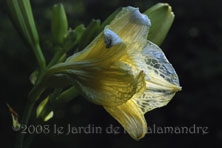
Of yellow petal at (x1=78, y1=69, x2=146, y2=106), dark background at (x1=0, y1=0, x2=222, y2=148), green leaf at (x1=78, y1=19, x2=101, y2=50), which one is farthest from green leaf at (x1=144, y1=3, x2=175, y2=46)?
dark background at (x1=0, y1=0, x2=222, y2=148)

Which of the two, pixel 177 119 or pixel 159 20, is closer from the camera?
pixel 159 20

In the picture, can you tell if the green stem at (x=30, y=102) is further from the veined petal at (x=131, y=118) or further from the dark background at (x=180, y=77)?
the dark background at (x=180, y=77)

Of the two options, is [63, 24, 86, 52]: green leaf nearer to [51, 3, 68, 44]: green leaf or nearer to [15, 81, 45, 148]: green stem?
[51, 3, 68, 44]: green leaf

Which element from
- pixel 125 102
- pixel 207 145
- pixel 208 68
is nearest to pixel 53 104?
pixel 125 102

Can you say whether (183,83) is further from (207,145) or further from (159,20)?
(159,20)

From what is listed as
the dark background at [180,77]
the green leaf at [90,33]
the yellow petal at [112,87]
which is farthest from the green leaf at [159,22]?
the dark background at [180,77]

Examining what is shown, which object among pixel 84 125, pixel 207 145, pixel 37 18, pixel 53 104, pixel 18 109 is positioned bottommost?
pixel 207 145
